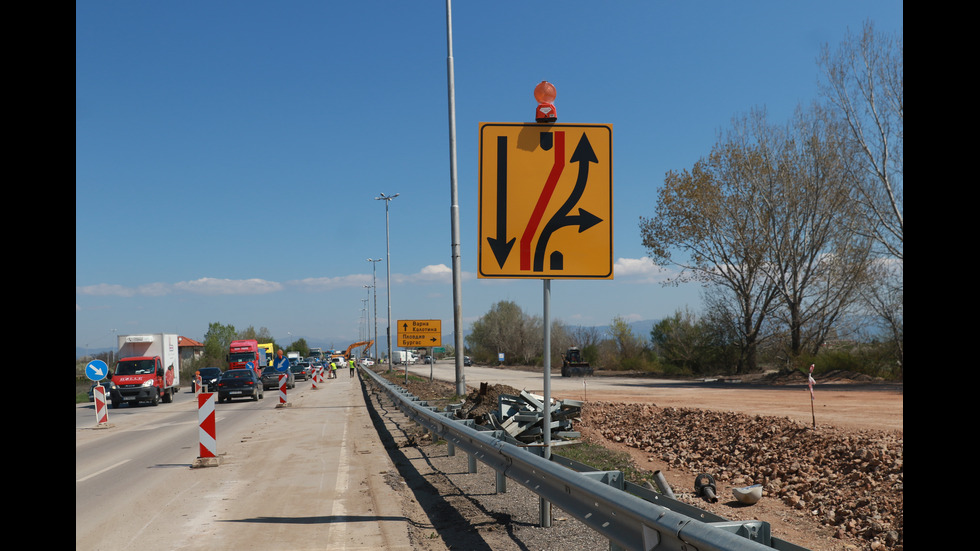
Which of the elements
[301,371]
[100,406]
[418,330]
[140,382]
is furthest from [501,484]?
[301,371]

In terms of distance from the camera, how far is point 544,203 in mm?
5430

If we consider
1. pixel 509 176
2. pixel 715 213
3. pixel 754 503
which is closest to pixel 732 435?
pixel 754 503

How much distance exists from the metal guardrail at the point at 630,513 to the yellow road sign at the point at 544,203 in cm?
160

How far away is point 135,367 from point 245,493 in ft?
89.7

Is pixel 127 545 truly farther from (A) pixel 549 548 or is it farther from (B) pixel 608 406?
(B) pixel 608 406

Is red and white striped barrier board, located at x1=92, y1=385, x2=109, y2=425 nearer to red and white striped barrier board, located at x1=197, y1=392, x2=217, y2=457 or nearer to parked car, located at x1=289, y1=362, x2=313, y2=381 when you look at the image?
red and white striped barrier board, located at x1=197, y1=392, x2=217, y2=457

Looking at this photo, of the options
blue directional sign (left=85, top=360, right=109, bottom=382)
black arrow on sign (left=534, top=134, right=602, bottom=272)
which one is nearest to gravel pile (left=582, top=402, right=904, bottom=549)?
black arrow on sign (left=534, top=134, right=602, bottom=272)

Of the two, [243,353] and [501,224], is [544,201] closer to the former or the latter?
[501,224]

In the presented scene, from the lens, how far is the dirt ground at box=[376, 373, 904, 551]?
6.41 metres

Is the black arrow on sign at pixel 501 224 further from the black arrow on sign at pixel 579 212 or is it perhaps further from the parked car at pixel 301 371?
the parked car at pixel 301 371
